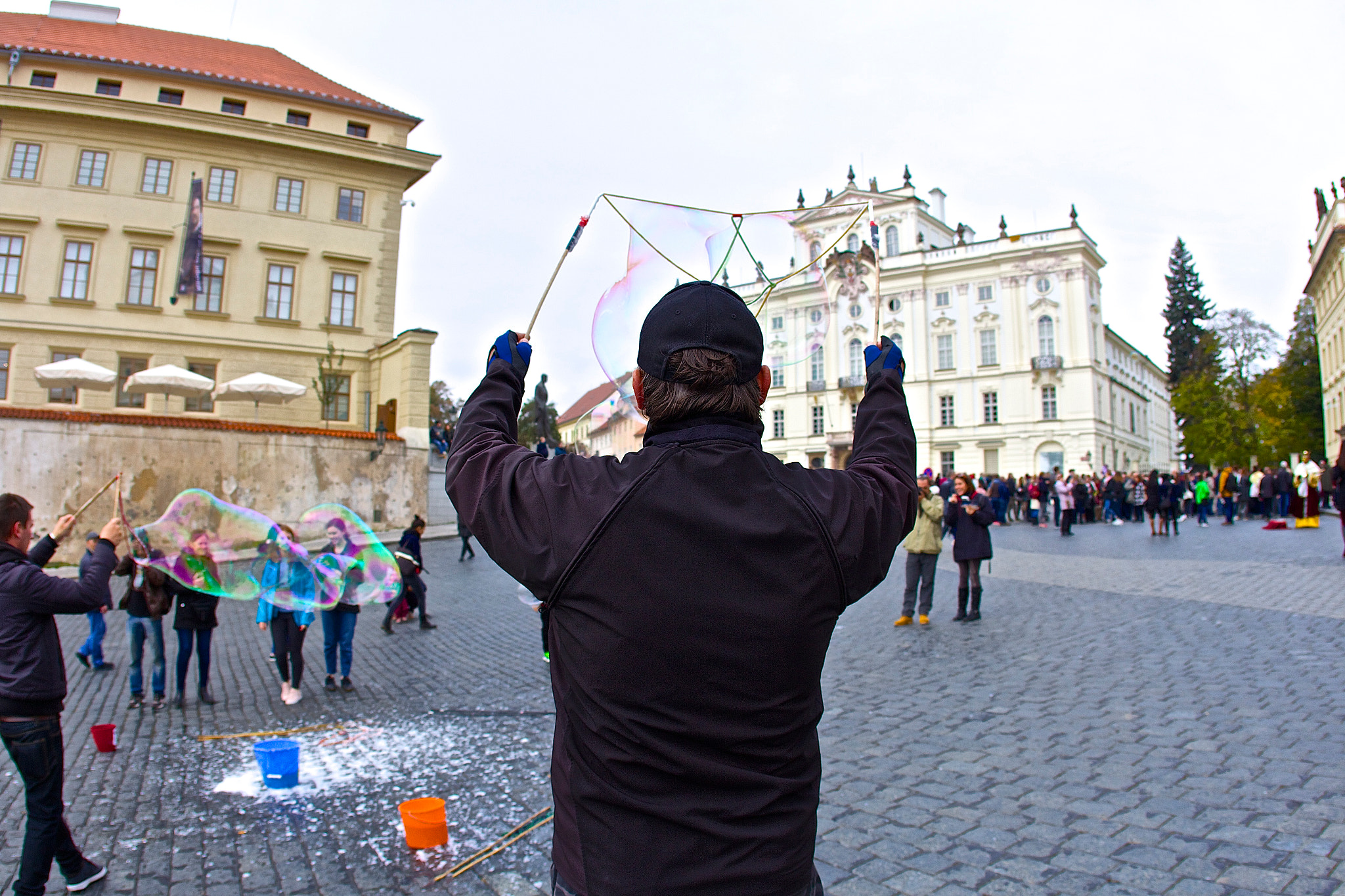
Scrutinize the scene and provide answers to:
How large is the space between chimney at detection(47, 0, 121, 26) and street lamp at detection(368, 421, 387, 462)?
25321 mm

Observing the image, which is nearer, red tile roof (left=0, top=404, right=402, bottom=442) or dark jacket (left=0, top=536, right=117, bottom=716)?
dark jacket (left=0, top=536, right=117, bottom=716)

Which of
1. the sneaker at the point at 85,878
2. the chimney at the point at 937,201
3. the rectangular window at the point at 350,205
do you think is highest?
the chimney at the point at 937,201

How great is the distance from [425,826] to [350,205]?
31.1 meters

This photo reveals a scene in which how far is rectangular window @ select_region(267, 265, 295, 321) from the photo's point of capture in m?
29.9

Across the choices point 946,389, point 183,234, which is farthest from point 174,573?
point 946,389

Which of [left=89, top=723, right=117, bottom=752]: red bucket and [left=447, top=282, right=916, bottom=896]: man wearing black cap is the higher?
[left=447, top=282, right=916, bottom=896]: man wearing black cap

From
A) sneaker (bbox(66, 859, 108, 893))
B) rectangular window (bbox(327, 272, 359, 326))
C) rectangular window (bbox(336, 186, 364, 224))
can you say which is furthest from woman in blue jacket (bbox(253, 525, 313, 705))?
rectangular window (bbox(336, 186, 364, 224))

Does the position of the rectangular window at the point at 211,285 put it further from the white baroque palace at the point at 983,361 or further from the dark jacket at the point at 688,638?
the white baroque palace at the point at 983,361

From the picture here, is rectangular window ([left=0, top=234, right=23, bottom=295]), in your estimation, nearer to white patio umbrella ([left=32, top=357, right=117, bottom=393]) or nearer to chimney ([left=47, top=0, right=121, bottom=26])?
white patio umbrella ([left=32, top=357, right=117, bottom=393])

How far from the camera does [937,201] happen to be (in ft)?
221

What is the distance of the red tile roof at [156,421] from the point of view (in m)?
19.9

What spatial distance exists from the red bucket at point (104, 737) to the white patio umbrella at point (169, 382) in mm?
20452

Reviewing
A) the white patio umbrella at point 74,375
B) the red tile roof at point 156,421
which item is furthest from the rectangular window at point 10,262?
the red tile roof at point 156,421

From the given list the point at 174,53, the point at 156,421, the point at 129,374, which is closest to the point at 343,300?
the point at 129,374
